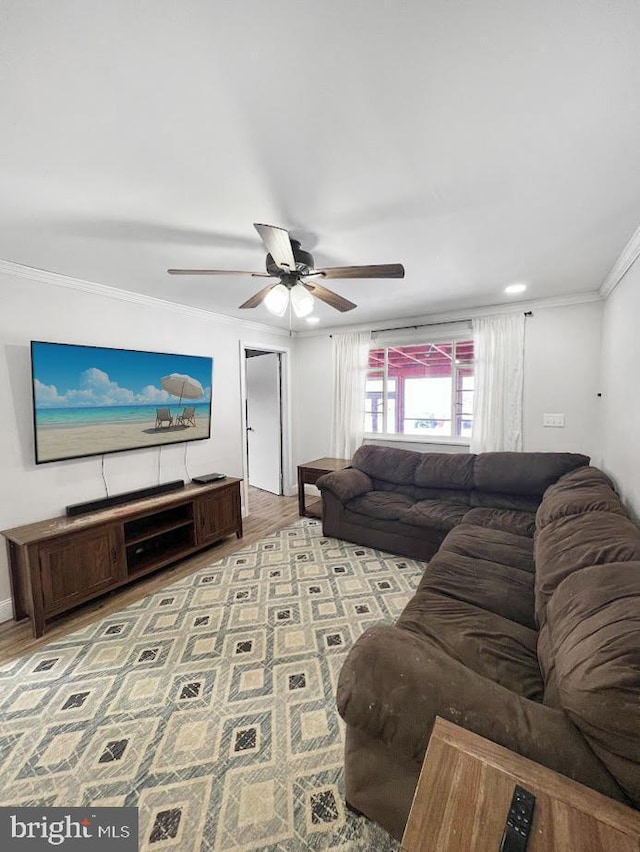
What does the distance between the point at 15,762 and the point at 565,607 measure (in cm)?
230

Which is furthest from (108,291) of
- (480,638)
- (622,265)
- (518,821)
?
(622,265)

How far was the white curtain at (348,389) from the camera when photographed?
4.46 m

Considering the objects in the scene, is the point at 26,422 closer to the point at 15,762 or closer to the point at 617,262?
the point at 15,762

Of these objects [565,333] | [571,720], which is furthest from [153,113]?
[565,333]

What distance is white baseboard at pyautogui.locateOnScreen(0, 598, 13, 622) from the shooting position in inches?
92.4

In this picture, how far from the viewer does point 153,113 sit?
1126 mm

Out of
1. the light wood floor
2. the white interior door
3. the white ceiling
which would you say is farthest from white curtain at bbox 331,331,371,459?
the white ceiling

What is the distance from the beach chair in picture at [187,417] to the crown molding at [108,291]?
3.26 ft

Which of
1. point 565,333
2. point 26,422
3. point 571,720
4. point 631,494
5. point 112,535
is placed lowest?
point 112,535

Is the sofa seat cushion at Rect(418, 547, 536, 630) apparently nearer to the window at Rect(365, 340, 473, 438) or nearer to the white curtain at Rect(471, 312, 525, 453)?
the white curtain at Rect(471, 312, 525, 453)

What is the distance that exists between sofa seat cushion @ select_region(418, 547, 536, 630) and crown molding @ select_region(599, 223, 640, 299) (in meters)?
2.08

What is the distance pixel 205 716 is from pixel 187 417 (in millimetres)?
2497

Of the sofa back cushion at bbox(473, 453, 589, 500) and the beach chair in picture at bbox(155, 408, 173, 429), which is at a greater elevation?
the beach chair in picture at bbox(155, 408, 173, 429)

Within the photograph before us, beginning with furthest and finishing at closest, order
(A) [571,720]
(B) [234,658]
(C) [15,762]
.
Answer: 1. (B) [234,658]
2. (C) [15,762]
3. (A) [571,720]
